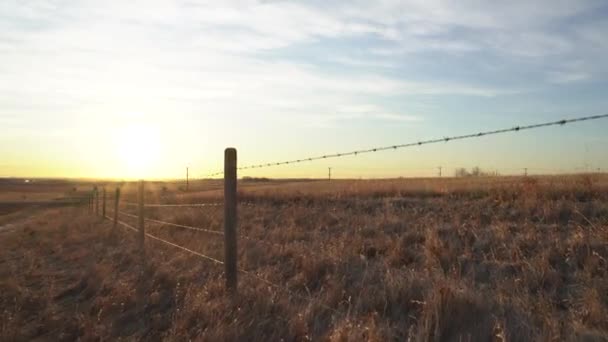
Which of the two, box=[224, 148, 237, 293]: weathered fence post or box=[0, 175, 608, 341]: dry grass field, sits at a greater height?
box=[224, 148, 237, 293]: weathered fence post

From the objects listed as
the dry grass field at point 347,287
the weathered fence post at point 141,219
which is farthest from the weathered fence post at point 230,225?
the weathered fence post at point 141,219

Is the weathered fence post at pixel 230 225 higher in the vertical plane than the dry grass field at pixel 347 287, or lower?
higher

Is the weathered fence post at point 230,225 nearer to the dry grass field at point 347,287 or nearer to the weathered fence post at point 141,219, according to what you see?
the dry grass field at point 347,287

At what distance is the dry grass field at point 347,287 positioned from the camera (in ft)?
14.8

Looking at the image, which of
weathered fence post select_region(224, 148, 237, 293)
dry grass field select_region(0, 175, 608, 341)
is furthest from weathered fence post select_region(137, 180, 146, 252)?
weathered fence post select_region(224, 148, 237, 293)

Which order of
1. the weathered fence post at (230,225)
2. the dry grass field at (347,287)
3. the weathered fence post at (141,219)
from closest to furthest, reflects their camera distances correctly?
the dry grass field at (347,287), the weathered fence post at (230,225), the weathered fence post at (141,219)

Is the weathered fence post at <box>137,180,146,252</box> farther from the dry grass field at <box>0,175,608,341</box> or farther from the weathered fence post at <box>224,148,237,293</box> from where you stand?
the weathered fence post at <box>224,148,237,293</box>

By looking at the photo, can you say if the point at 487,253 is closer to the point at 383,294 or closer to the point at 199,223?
the point at 383,294

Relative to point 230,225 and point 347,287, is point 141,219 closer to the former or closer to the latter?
point 230,225

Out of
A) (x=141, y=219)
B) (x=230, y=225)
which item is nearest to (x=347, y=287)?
(x=230, y=225)

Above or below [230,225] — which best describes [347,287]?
below

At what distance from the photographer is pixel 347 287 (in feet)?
19.9

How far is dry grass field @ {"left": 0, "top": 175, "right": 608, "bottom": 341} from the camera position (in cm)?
452

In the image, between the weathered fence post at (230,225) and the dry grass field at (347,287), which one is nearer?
the dry grass field at (347,287)
